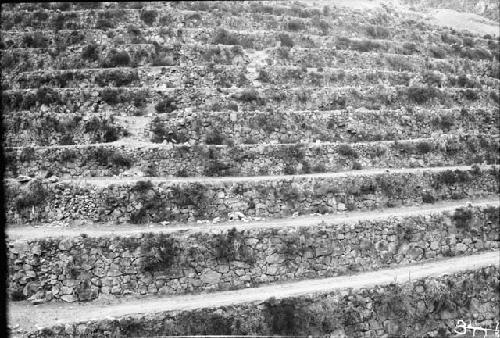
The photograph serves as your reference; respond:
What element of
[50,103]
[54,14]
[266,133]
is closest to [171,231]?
[266,133]

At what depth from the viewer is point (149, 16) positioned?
4809 centimetres

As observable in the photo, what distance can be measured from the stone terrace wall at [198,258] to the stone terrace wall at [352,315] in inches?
105

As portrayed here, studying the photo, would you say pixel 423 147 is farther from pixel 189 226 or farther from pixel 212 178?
pixel 189 226

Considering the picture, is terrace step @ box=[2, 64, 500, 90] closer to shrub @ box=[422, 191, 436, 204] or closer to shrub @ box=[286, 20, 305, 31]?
shrub @ box=[286, 20, 305, 31]

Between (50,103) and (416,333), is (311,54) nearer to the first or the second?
(50,103)

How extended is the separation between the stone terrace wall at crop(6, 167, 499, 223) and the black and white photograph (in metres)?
0.11

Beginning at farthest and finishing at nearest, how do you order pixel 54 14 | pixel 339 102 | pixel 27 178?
pixel 54 14 → pixel 339 102 → pixel 27 178

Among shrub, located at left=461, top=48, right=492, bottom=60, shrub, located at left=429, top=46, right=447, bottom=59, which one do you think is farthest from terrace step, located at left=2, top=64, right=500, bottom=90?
shrub, located at left=461, top=48, right=492, bottom=60

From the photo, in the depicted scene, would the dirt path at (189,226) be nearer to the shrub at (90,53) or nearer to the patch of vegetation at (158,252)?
the patch of vegetation at (158,252)

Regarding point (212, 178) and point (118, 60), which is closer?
point (212, 178)

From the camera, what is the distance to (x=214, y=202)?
94.2 feet

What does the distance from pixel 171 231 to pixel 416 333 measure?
533 inches

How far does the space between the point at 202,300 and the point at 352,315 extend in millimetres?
7382

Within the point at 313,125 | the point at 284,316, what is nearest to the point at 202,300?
the point at 284,316
